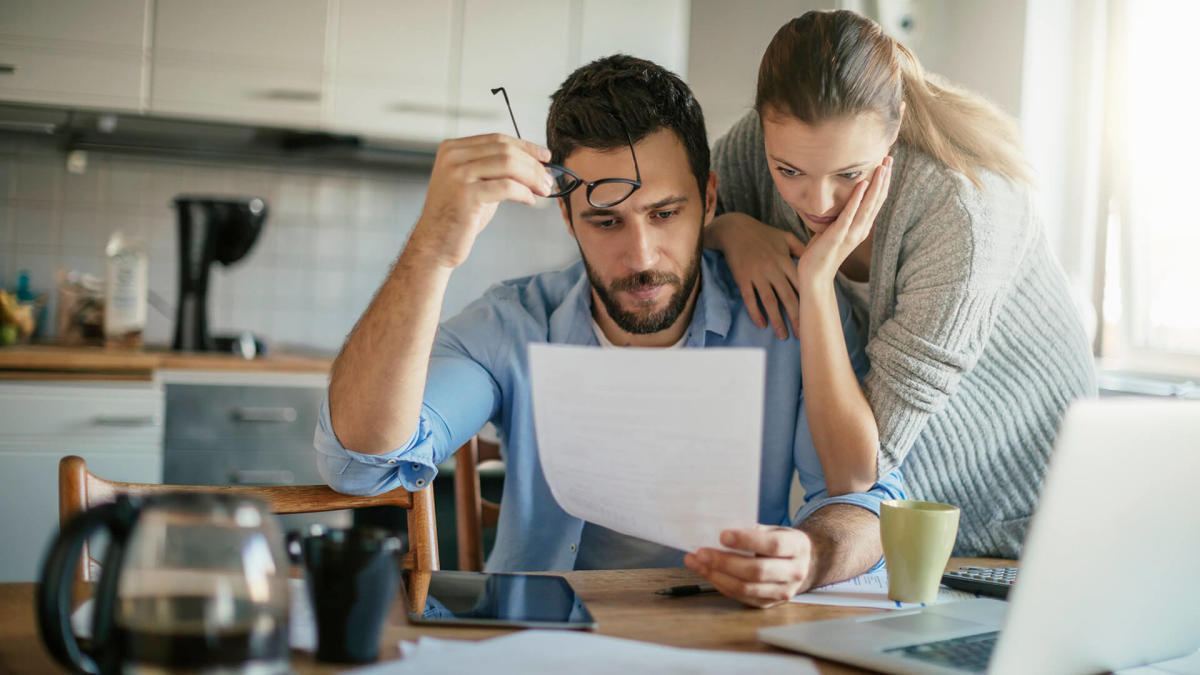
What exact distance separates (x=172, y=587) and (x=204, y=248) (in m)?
2.40

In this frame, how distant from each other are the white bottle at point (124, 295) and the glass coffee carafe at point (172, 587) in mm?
2388

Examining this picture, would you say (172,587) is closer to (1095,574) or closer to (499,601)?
(499,601)

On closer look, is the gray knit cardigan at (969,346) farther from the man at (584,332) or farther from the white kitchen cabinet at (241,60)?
the white kitchen cabinet at (241,60)

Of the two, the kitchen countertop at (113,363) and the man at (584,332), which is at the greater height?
the man at (584,332)

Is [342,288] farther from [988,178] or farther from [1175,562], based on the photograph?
[1175,562]

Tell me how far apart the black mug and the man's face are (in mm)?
750

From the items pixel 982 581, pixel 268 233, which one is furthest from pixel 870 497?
pixel 268 233

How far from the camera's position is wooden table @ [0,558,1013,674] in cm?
70

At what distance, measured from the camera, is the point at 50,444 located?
2.38 metres

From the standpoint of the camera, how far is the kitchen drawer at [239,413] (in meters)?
2.49

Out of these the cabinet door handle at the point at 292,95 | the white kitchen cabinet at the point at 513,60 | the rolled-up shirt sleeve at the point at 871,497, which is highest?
the white kitchen cabinet at the point at 513,60

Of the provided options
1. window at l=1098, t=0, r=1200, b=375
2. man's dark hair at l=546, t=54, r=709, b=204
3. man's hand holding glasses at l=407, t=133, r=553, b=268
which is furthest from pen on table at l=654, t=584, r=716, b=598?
window at l=1098, t=0, r=1200, b=375

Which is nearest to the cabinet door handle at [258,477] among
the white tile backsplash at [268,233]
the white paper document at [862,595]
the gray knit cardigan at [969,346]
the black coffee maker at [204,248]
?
the black coffee maker at [204,248]

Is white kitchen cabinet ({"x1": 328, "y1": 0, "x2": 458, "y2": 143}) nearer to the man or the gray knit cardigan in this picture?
the man
